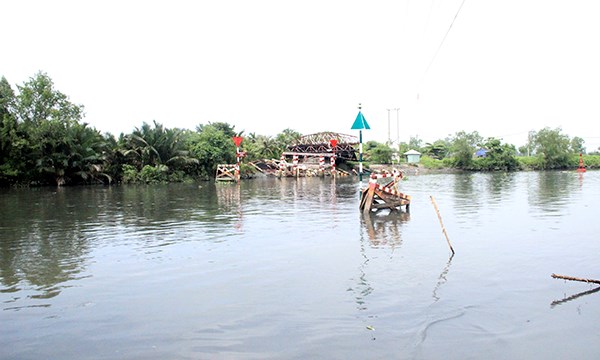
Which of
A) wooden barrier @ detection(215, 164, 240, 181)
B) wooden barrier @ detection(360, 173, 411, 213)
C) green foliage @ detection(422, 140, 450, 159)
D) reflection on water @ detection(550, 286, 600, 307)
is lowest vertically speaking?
reflection on water @ detection(550, 286, 600, 307)

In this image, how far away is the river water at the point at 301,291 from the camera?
4918 millimetres

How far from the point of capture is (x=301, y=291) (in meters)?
6.80

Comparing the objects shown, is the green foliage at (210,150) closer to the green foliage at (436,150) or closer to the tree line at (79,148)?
the tree line at (79,148)

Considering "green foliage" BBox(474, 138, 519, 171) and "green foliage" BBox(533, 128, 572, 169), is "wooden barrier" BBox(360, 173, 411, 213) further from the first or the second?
"green foliage" BBox(533, 128, 572, 169)

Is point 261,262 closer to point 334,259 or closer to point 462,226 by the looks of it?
point 334,259

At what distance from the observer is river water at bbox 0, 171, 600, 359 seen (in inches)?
194

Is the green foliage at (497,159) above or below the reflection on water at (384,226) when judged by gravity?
above

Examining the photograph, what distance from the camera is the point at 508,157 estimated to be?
66750 mm

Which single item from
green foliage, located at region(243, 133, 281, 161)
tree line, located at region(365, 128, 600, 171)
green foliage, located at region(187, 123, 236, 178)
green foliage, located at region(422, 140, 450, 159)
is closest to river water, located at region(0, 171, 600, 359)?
green foliage, located at region(187, 123, 236, 178)

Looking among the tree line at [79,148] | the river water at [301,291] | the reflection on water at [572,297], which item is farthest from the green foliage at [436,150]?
the reflection on water at [572,297]

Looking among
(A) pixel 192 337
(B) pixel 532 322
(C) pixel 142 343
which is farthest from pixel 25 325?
(B) pixel 532 322

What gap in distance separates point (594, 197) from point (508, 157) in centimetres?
4950

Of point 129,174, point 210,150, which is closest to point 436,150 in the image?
point 210,150

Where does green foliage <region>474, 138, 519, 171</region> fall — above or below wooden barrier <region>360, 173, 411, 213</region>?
above
